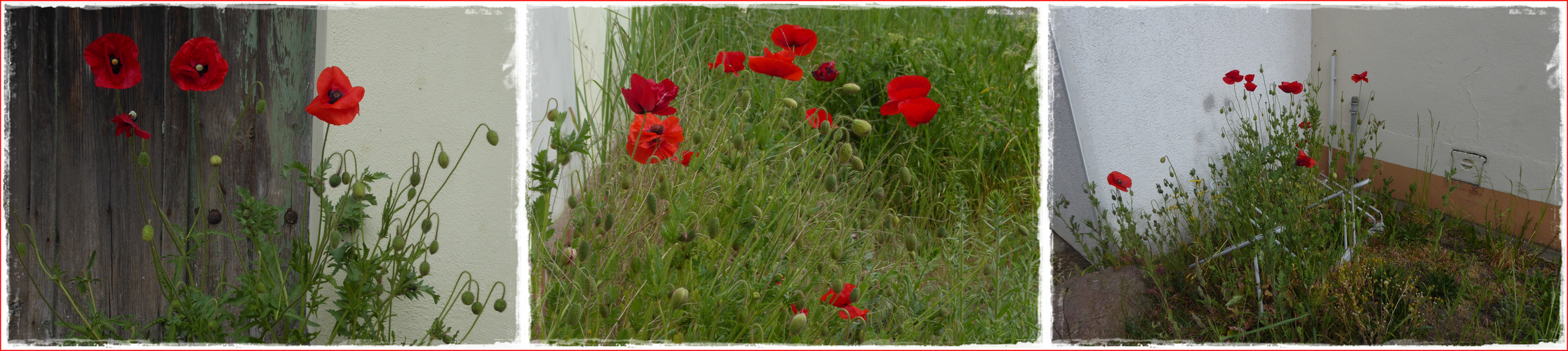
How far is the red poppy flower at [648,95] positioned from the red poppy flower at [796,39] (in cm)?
60

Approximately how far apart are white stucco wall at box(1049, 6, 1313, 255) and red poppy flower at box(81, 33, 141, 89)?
5.06 feet

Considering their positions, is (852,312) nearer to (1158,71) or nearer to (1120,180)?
(1120,180)

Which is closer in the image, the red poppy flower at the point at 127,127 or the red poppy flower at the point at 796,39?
the red poppy flower at the point at 127,127

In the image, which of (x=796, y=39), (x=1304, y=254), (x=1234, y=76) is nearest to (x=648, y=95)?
(x=796, y=39)

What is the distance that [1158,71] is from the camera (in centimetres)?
146

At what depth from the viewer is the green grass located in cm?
139

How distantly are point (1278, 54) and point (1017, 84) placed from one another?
4.13 feet

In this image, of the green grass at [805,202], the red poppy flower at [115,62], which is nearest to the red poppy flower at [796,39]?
the green grass at [805,202]

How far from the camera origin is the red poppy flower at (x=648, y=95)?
53.3 inches

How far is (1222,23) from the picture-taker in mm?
1427

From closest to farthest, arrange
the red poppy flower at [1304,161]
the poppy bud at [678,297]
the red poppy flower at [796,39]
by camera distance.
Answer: the poppy bud at [678,297] < the red poppy flower at [1304,161] < the red poppy flower at [796,39]

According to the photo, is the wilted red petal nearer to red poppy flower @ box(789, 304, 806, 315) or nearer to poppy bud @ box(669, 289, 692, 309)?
red poppy flower @ box(789, 304, 806, 315)

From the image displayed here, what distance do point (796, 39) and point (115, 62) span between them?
1298 millimetres

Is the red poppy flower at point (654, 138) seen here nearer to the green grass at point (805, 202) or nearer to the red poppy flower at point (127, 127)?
the green grass at point (805, 202)
